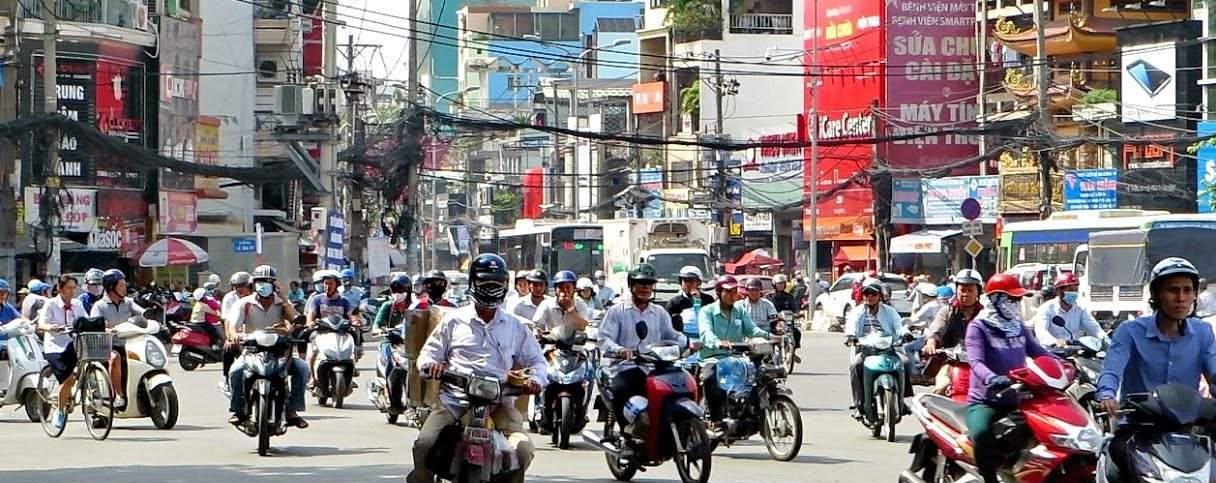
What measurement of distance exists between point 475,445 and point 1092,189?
156 feet

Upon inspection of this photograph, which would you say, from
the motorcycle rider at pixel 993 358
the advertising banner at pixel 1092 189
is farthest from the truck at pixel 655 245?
the motorcycle rider at pixel 993 358

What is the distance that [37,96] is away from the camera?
172 ft

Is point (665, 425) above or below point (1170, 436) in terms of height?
below

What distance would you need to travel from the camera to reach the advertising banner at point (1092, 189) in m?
55.4

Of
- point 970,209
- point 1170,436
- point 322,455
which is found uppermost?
point 970,209

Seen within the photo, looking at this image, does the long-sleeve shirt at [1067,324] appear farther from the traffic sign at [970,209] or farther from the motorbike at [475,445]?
the traffic sign at [970,209]

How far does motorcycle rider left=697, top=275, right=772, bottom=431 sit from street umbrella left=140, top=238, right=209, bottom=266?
36621 mm

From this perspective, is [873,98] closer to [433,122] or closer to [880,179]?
[880,179]

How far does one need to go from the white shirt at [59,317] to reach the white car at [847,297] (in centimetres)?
2766

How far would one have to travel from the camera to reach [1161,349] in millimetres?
9352

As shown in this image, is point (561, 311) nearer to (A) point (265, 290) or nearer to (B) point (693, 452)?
(A) point (265, 290)

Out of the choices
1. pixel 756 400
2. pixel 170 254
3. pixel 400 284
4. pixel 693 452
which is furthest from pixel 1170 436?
pixel 170 254

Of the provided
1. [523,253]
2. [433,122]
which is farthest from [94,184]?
[433,122]

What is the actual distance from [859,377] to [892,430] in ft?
2.47
